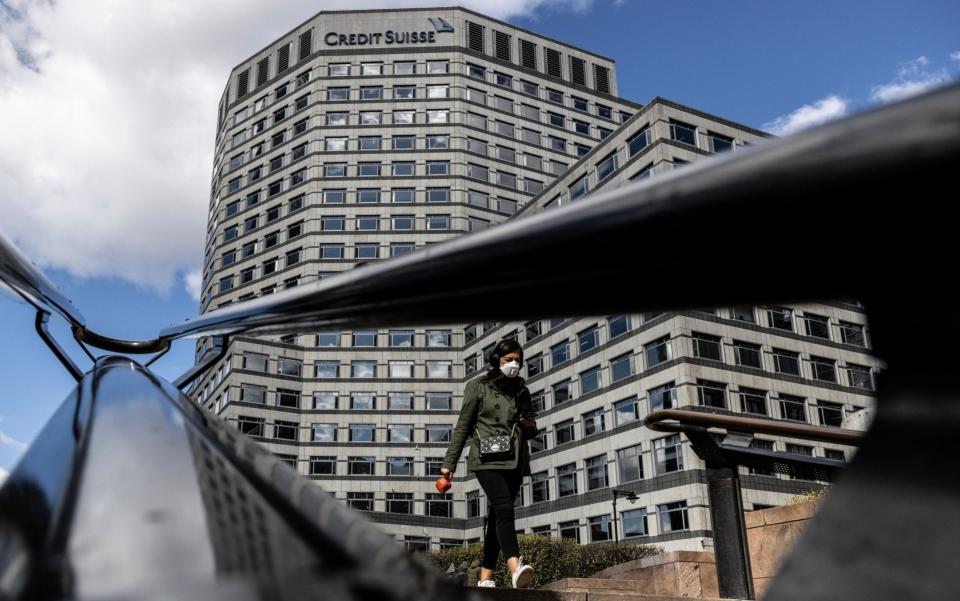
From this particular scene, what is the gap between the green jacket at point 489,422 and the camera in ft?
19.0

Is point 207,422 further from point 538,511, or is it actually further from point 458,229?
point 458,229

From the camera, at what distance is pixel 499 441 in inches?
226

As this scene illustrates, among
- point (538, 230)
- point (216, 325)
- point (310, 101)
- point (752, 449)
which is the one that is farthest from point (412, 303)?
point (310, 101)

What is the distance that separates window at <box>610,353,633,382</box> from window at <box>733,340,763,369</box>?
18.7 ft

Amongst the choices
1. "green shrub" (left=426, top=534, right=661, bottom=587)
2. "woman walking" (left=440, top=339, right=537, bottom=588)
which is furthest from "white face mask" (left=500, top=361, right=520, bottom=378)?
"green shrub" (left=426, top=534, right=661, bottom=587)

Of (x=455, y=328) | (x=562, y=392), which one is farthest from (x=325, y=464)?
(x=455, y=328)

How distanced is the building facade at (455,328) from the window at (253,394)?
0.21 meters

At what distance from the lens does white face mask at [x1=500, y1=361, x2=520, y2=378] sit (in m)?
5.88

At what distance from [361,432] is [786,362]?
3091 cm

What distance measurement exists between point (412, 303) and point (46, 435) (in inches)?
13.9

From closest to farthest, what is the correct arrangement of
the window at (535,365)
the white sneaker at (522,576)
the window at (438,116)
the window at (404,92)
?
1. the white sneaker at (522,576)
2. the window at (535,365)
3. the window at (438,116)
4. the window at (404,92)

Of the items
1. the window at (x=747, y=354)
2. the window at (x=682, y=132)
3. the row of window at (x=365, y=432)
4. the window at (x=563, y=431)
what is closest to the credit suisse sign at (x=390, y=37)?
the window at (x=682, y=132)

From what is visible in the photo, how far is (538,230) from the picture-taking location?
0.48 metres

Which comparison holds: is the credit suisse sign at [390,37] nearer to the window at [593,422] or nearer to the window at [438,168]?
the window at [438,168]
